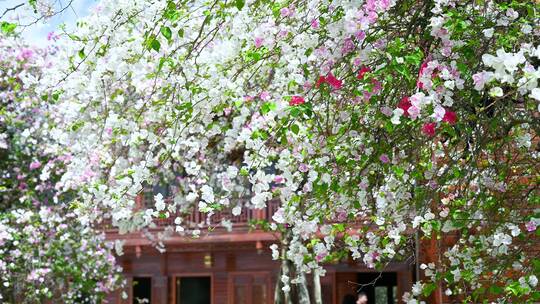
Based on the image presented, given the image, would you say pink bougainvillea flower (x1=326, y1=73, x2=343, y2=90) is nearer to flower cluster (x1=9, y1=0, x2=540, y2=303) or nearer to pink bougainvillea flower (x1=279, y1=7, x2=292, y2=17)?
flower cluster (x1=9, y1=0, x2=540, y2=303)

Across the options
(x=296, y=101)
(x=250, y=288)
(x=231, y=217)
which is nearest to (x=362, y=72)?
(x=296, y=101)

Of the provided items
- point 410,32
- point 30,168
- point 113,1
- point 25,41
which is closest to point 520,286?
point 410,32

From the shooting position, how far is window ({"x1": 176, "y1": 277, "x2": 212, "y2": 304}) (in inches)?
956

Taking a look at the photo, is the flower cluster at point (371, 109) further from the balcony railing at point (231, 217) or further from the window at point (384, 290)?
the window at point (384, 290)

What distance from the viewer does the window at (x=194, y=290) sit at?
24.3 metres

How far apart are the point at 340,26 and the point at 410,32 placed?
0.71 meters

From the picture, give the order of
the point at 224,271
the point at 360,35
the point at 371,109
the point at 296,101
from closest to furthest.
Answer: the point at 296,101, the point at 360,35, the point at 371,109, the point at 224,271

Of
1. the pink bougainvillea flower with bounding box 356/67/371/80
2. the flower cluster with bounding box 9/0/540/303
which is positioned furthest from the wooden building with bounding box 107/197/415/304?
A: the pink bougainvillea flower with bounding box 356/67/371/80

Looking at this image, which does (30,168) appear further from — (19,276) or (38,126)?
(19,276)

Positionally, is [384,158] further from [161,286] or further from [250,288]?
[161,286]

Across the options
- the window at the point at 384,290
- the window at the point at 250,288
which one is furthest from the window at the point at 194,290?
the window at the point at 384,290

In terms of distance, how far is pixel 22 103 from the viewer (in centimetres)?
1697

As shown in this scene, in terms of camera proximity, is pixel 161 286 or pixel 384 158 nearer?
pixel 384 158

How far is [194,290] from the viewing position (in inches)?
958
